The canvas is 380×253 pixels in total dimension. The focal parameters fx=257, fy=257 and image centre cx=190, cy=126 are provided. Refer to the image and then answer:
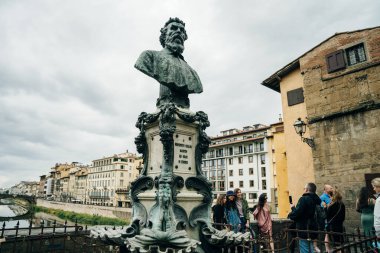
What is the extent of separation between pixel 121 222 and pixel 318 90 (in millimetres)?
38953

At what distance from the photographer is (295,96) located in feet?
44.8

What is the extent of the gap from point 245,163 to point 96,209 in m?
30.1

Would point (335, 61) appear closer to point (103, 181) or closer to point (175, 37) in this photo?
point (175, 37)

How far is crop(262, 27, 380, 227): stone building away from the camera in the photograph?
10109mm

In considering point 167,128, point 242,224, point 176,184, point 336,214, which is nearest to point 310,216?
point 336,214

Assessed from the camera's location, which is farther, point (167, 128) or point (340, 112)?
point (340, 112)

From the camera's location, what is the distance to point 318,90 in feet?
39.8

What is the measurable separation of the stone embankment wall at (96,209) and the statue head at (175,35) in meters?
39.6

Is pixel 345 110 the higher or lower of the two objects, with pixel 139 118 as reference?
higher

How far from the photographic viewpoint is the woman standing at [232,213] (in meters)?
6.26

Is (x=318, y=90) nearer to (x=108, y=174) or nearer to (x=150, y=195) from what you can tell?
(x=150, y=195)

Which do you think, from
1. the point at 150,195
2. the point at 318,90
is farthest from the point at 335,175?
the point at 150,195

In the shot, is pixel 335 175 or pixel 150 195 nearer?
pixel 150 195

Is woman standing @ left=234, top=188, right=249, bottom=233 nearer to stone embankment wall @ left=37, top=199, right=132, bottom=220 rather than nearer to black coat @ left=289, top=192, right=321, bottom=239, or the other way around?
black coat @ left=289, top=192, right=321, bottom=239
